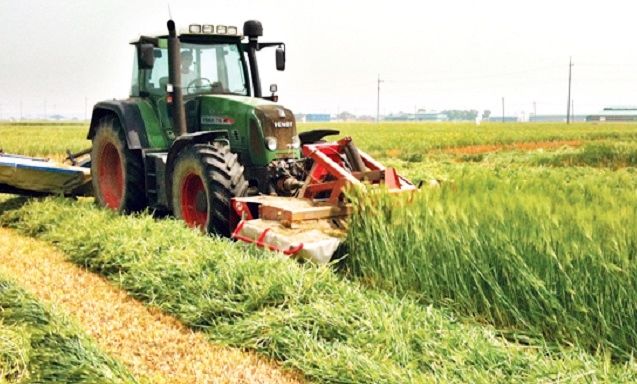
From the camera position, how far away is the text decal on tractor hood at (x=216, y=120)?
8.52m

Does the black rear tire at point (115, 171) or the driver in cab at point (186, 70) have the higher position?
the driver in cab at point (186, 70)

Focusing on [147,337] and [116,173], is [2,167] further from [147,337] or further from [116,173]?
[147,337]

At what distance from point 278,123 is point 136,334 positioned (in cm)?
359

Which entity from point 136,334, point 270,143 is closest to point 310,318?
point 136,334

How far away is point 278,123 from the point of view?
26.8 feet

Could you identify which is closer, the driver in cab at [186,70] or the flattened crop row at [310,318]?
the flattened crop row at [310,318]

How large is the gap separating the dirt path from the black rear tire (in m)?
1.87

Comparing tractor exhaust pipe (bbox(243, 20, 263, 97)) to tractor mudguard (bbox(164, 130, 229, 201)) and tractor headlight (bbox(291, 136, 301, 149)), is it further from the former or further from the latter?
tractor headlight (bbox(291, 136, 301, 149))

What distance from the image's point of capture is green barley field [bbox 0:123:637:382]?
434 centimetres

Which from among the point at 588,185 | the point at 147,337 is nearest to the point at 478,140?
the point at 588,185

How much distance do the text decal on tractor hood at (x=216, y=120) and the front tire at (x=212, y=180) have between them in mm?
613

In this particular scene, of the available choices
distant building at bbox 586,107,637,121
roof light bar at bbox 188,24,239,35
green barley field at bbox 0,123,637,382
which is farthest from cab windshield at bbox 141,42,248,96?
distant building at bbox 586,107,637,121

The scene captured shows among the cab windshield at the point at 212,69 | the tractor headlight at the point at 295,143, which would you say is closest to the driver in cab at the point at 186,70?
the cab windshield at the point at 212,69

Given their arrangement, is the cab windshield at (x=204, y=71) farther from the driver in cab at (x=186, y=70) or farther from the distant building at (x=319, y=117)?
the distant building at (x=319, y=117)
